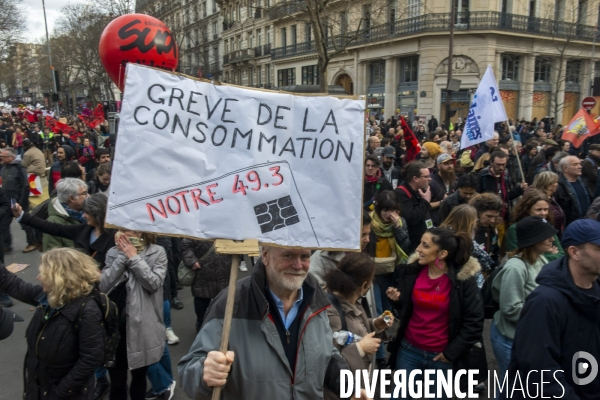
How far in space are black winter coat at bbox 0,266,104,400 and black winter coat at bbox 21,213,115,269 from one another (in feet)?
2.87

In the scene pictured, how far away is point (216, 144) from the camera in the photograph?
1944 mm

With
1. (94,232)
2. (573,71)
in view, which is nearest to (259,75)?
(573,71)

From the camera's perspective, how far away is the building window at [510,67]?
3008cm

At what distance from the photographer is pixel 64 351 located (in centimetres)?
261

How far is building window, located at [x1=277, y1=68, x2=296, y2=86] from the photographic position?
4300 cm

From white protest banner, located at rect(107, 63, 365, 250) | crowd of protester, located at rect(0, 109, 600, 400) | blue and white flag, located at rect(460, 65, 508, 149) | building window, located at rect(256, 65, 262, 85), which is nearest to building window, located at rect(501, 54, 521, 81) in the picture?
blue and white flag, located at rect(460, 65, 508, 149)

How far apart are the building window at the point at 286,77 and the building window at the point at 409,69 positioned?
13700 millimetres

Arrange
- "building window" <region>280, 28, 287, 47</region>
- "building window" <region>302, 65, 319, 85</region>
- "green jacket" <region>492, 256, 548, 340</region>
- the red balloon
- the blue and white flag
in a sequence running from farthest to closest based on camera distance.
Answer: "building window" <region>280, 28, 287, 47</region>, "building window" <region>302, 65, 319, 85</region>, the blue and white flag, the red balloon, "green jacket" <region>492, 256, 548, 340</region>

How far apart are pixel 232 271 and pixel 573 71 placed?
129 feet

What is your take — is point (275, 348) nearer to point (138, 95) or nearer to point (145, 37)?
point (138, 95)

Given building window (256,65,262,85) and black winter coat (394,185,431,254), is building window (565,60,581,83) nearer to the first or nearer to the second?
building window (256,65,262,85)

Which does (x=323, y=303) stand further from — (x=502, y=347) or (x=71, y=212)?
(x=71, y=212)

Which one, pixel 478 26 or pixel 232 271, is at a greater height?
pixel 478 26

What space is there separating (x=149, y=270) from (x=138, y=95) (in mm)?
1655
